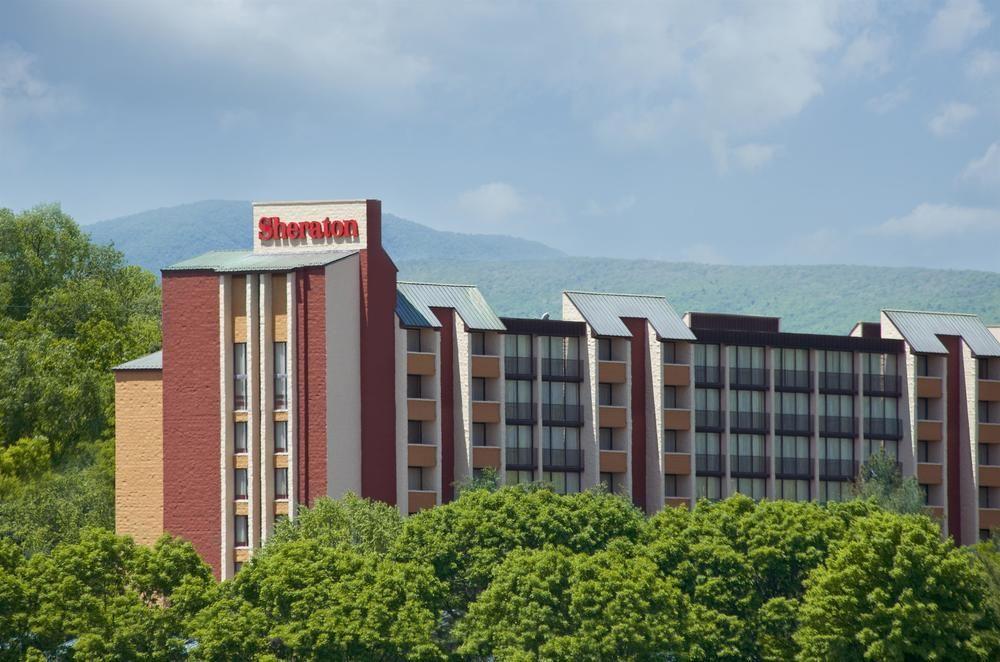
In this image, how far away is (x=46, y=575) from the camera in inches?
4181

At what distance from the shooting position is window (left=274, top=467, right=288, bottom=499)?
135000 millimetres

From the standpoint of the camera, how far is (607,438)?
6378 inches

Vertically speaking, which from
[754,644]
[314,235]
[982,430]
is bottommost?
[754,644]

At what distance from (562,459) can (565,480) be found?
1.65 metres

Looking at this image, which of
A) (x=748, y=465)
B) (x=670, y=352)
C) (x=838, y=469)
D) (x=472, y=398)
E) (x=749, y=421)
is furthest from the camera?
(x=838, y=469)

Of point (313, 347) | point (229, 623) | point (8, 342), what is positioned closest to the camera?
point (229, 623)

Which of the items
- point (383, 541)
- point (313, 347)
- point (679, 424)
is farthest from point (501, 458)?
point (383, 541)

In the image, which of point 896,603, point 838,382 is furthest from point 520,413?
point 896,603

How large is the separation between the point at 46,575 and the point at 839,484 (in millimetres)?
80893

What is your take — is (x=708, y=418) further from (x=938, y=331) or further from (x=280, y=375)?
(x=280, y=375)

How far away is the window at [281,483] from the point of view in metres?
135

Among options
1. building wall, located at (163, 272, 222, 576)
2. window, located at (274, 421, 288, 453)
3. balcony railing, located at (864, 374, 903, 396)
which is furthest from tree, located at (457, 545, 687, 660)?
balcony railing, located at (864, 374, 903, 396)

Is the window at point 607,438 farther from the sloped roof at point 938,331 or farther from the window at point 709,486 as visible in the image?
the sloped roof at point 938,331

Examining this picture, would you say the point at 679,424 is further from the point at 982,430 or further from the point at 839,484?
the point at 982,430
